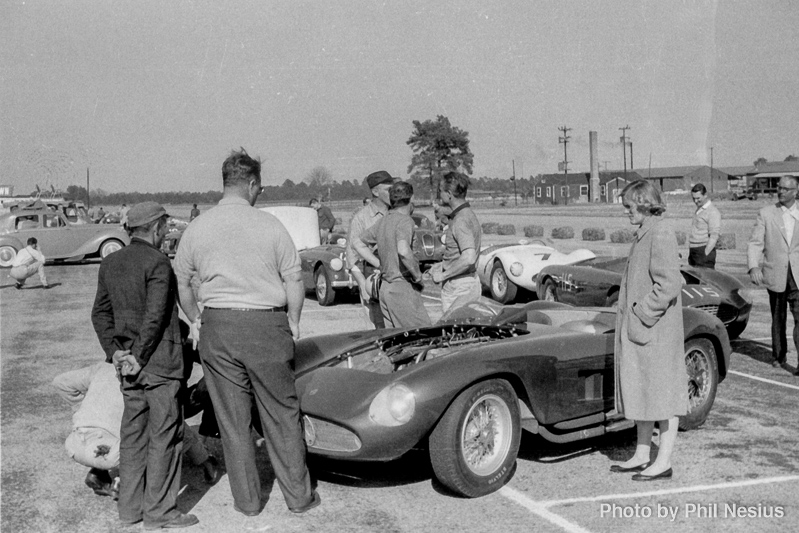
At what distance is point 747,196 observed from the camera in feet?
272

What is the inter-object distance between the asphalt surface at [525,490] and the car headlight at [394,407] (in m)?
0.48

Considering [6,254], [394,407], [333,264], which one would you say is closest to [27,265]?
[6,254]

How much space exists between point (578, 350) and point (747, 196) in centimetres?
8503

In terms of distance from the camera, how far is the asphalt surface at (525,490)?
4.17m

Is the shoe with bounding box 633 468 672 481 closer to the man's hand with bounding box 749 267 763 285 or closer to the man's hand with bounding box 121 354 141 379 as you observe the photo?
the man's hand with bounding box 121 354 141 379

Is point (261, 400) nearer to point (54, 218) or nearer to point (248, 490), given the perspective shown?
point (248, 490)

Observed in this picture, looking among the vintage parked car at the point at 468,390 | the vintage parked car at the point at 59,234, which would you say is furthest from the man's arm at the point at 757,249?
the vintage parked car at the point at 59,234

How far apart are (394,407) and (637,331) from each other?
1.52m

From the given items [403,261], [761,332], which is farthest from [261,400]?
[761,332]

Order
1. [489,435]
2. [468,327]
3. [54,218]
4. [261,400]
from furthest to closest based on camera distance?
[54,218] < [468,327] < [489,435] < [261,400]

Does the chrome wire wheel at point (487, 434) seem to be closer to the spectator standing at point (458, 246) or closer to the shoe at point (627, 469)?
the shoe at point (627, 469)

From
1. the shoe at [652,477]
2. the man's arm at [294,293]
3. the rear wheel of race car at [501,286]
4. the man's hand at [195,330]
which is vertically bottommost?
the shoe at [652,477]

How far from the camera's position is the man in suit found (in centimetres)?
769

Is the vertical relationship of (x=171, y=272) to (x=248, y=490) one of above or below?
above
